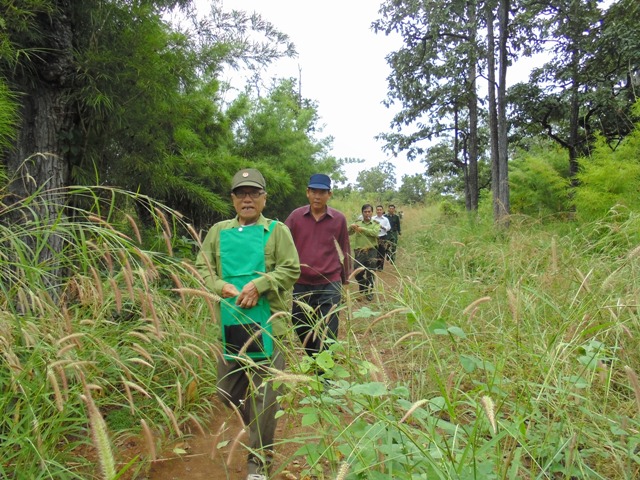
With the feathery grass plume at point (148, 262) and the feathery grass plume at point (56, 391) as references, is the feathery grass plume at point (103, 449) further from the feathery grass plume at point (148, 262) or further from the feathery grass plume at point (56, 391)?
the feathery grass plume at point (148, 262)

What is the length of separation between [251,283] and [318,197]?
64.8 inches

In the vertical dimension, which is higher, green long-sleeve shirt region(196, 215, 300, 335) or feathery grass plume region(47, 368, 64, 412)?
green long-sleeve shirt region(196, 215, 300, 335)

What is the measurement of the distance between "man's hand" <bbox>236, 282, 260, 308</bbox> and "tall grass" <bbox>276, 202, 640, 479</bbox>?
0.54m

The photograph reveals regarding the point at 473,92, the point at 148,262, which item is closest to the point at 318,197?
the point at 148,262

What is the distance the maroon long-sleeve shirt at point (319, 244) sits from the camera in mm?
3992

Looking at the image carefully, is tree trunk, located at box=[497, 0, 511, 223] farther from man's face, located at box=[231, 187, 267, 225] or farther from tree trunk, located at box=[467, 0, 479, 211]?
man's face, located at box=[231, 187, 267, 225]

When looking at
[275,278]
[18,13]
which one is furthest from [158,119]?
[275,278]

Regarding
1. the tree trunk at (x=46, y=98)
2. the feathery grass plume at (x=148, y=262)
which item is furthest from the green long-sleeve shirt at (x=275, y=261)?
the tree trunk at (x=46, y=98)

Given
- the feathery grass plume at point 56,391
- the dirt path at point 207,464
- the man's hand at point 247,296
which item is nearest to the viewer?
the feathery grass plume at point 56,391

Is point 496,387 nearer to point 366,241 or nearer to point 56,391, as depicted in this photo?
point 56,391

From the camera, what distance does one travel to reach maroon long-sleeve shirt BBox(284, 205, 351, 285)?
13.1 ft

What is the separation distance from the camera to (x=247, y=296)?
252 centimetres

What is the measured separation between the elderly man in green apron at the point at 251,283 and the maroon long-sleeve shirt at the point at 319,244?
3.81 feet

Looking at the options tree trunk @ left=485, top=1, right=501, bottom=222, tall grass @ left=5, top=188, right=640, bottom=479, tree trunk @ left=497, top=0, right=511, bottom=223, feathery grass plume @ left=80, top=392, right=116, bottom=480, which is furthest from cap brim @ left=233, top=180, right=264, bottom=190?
tree trunk @ left=497, top=0, right=511, bottom=223
